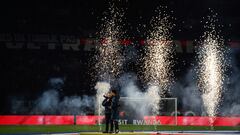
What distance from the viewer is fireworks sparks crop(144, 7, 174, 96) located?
169ft

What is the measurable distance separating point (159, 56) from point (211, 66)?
18.6 feet

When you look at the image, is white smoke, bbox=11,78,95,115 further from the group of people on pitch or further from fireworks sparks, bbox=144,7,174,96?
the group of people on pitch

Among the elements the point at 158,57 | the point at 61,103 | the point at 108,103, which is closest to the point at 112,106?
the point at 108,103

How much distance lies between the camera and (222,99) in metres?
48.8

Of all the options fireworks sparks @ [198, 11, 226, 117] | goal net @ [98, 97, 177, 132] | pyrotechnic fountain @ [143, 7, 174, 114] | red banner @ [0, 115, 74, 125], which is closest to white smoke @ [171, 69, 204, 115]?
fireworks sparks @ [198, 11, 226, 117]

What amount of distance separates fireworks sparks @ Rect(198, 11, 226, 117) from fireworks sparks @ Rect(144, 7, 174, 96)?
3399mm

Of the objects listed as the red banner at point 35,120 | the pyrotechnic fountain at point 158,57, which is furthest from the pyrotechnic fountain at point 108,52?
the red banner at point 35,120

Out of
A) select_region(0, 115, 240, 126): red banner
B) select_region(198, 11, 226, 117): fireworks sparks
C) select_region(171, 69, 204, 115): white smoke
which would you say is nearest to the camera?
select_region(0, 115, 240, 126): red banner

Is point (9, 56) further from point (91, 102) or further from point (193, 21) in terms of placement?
point (193, 21)

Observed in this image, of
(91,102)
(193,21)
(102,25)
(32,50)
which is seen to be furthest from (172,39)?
(32,50)

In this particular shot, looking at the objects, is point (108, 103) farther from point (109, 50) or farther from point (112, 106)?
point (109, 50)

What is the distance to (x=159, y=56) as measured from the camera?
53469mm

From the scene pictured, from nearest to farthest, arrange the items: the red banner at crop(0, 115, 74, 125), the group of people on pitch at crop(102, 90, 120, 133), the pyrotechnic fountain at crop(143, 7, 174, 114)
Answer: the group of people on pitch at crop(102, 90, 120, 133) < the red banner at crop(0, 115, 74, 125) < the pyrotechnic fountain at crop(143, 7, 174, 114)

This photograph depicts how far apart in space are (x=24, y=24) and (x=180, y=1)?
55.8 feet
